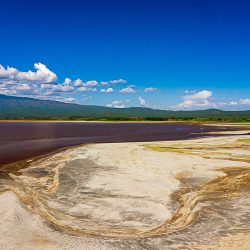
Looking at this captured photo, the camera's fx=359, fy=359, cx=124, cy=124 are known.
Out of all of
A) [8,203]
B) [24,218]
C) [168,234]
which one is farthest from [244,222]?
[8,203]

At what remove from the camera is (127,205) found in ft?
73.3

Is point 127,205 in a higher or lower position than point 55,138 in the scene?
higher

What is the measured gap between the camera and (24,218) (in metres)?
18.8

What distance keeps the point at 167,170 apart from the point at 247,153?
17234 millimetres

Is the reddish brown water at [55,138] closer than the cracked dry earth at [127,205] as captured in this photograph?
No

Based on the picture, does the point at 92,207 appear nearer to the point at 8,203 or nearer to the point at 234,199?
the point at 8,203

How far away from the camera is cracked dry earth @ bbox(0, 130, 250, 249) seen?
16.3 metres

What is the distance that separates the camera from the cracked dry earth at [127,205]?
643 inches

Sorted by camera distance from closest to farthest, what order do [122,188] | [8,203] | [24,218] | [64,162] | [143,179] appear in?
[24,218] < [8,203] < [122,188] < [143,179] < [64,162]

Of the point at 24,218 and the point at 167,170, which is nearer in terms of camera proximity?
the point at 24,218

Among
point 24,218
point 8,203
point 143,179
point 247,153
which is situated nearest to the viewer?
A: point 24,218

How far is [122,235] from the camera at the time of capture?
1708 centimetres

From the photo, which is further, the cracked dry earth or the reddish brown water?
the reddish brown water

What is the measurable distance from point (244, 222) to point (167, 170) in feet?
51.0
